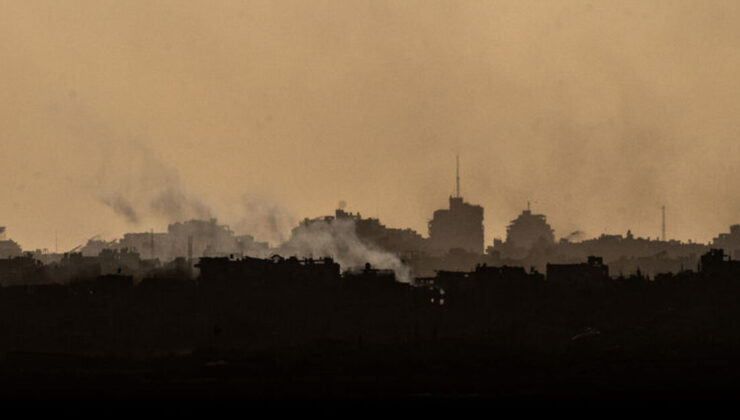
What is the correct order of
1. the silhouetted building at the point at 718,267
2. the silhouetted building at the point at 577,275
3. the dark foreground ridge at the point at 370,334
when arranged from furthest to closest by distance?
the silhouetted building at the point at 577,275 → the silhouetted building at the point at 718,267 → the dark foreground ridge at the point at 370,334

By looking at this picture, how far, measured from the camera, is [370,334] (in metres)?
172

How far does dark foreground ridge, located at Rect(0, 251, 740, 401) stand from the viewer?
126m

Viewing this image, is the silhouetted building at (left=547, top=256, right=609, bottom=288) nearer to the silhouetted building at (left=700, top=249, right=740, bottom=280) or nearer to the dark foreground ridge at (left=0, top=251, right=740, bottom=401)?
the dark foreground ridge at (left=0, top=251, right=740, bottom=401)

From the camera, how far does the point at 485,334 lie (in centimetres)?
17012

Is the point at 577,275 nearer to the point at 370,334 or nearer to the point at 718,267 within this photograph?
the point at 718,267

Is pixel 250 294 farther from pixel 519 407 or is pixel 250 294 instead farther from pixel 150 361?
pixel 519 407

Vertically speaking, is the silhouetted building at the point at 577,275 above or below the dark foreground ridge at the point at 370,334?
above

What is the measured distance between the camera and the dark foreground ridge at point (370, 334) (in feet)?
414

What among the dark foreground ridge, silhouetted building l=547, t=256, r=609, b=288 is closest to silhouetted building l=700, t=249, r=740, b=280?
the dark foreground ridge

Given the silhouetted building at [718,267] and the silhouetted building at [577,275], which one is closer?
the silhouetted building at [718,267]

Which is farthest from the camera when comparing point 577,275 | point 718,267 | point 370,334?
point 577,275

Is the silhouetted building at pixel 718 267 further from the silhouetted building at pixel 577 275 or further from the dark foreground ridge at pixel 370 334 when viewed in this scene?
the silhouetted building at pixel 577 275

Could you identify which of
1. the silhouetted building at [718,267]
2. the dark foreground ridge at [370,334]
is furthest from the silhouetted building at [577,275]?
the silhouetted building at [718,267]

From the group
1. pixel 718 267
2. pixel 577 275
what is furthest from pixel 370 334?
pixel 718 267
